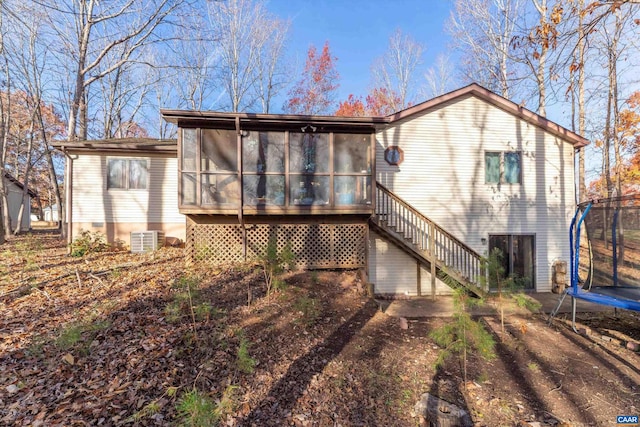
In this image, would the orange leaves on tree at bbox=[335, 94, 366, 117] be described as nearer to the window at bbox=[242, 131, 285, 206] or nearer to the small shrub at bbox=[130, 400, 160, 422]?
the window at bbox=[242, 131, 285, 206]

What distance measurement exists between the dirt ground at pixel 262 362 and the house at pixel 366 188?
2007 mm

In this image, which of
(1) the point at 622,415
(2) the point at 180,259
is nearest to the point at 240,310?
(2) the point at 180,259

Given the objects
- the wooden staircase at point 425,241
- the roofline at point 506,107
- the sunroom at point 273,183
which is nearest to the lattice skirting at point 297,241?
the sunroom at point 273,183

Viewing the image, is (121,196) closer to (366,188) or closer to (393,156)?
(366,188)

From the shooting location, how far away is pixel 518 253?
8.91m

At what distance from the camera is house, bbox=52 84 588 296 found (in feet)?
23.0

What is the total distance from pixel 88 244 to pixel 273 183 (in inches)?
264

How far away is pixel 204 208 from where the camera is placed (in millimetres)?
6777

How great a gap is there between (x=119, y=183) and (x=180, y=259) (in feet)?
14.2

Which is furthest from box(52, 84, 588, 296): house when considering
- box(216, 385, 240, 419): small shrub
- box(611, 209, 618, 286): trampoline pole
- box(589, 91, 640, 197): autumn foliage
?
→ box(589, 91, 640, 197): autumn foliage

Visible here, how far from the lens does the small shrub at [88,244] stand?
8.52 m

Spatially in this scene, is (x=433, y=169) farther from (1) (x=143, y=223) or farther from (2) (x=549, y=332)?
(1) (x=143, y=223)

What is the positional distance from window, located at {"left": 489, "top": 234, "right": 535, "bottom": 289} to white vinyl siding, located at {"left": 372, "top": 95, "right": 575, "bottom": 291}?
193mm

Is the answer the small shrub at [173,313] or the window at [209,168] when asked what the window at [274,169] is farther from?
the small shrub at [173,313]
